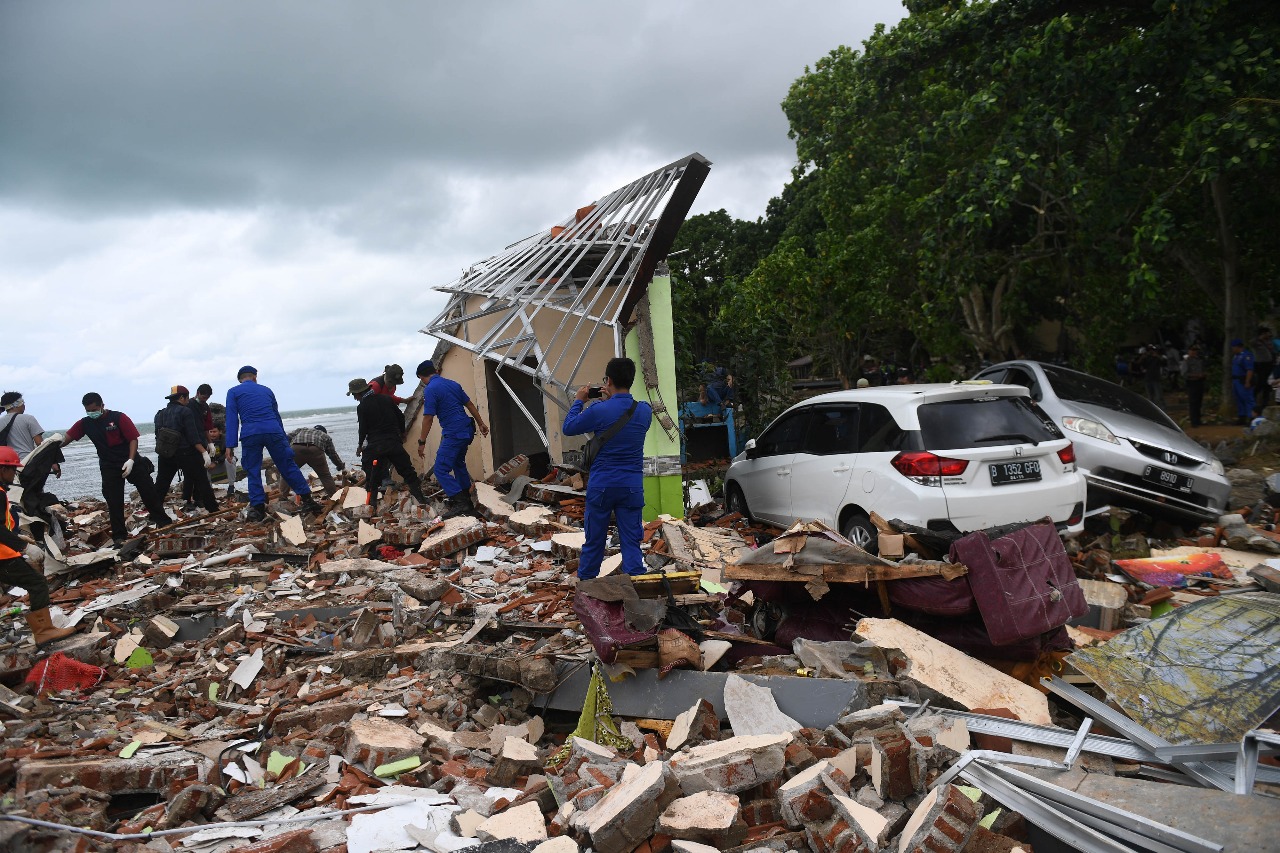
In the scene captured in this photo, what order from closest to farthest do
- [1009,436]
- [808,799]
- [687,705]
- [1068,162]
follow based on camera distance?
1. [808,799]
2. [687,705]
3. [1009,436]
4. [1068,162]

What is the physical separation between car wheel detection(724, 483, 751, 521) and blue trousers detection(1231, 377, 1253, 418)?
9.57m

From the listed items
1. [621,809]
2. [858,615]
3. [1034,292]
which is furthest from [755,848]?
[1034,292]

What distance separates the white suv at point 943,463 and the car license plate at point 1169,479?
5.02 ft

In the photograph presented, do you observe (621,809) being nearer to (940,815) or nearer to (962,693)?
(940,815)

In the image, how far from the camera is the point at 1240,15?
997cm

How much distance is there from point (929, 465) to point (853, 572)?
2.06 m

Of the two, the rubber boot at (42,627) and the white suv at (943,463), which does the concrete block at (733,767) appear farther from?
the rubber boot at (42,627)

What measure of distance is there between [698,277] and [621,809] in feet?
44.7

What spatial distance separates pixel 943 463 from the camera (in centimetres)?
650

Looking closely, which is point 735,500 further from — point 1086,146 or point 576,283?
point 1086,146

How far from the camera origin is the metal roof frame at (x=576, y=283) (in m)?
9.34

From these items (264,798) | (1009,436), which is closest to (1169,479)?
(1009,436)

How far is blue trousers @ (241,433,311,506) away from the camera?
9.79 m

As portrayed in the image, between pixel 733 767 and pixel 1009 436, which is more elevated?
pixel 1009 436
